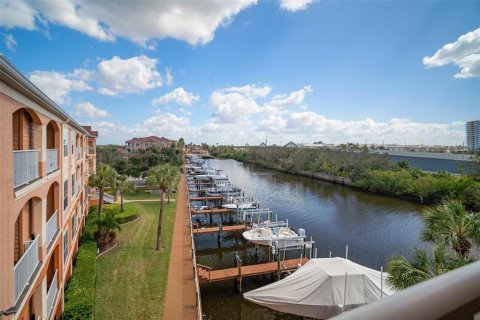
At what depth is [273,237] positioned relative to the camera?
74.1 ft

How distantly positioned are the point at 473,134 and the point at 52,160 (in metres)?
82.3

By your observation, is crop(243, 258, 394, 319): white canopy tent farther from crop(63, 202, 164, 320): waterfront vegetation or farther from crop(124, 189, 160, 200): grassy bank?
crop(124, 189, 160, 200): grassy bank

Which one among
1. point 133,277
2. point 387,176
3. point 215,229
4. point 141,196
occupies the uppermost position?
point 387,176

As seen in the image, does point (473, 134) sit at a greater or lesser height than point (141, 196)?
greater

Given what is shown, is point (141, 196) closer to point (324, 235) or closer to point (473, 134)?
point (324, 235)

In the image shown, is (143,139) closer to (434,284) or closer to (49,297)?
(49,297)

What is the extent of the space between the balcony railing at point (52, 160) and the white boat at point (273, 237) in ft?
50.1

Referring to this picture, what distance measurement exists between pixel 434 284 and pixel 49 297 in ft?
39.2

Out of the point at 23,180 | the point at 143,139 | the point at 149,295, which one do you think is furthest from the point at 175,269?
the point at 143,139

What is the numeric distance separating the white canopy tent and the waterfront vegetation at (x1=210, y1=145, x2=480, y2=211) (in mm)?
10849

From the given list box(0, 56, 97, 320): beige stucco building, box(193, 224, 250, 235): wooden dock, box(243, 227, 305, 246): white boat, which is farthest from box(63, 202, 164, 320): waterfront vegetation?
box(243, 227, 305, 246): white boat

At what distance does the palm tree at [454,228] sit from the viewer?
8.62 meters

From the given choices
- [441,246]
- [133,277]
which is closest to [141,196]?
[133,277]

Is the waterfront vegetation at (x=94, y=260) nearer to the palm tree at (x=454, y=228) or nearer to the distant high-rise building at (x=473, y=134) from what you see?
the palm tree at (x=454, y=228)
